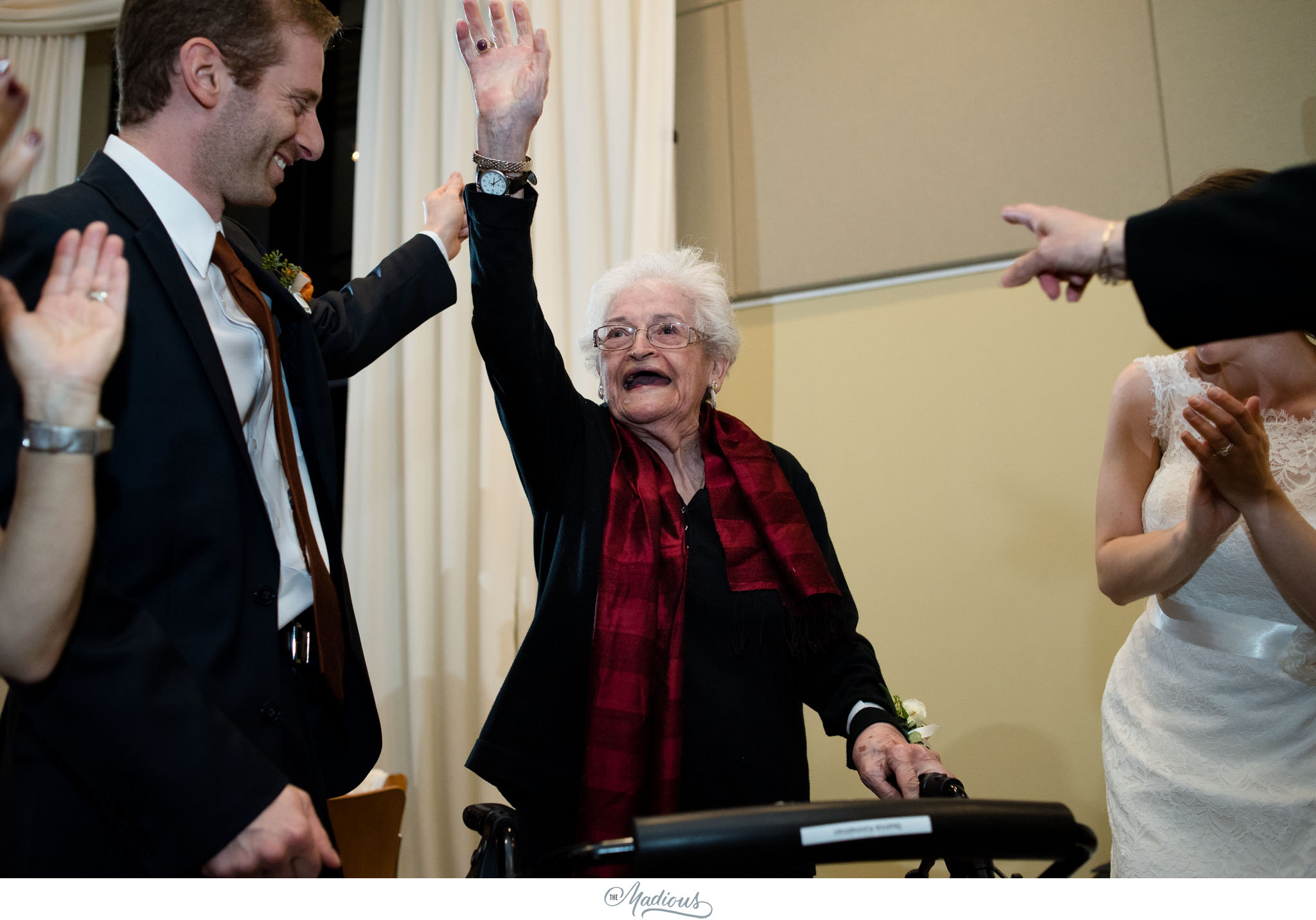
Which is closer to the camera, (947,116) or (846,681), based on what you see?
(846,681)

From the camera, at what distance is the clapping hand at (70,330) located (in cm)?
100

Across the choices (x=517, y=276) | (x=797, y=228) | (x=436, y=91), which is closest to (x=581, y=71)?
(x=436, y=91)

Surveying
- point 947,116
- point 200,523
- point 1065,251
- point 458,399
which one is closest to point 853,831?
point 1065,251

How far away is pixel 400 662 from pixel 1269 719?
8.73ft

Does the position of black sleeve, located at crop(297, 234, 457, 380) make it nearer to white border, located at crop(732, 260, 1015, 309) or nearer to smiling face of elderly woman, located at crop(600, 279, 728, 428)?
smiling face of elderly woman, located at crop(600, 279, 728, 428)

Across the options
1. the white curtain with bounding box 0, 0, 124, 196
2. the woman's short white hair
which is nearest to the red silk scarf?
the woman's short white hair

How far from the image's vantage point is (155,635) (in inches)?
43.3

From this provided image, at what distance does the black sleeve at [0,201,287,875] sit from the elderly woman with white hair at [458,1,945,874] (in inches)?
24.6

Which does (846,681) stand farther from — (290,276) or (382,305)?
(290,276)

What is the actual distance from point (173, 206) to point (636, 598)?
934 millimetres

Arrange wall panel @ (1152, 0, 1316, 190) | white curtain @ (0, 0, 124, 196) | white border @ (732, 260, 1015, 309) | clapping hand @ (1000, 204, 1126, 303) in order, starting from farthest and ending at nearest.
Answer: white curtain @ (0, 0, 124, 196), white border @ (732, 260, 1015, 309), wall panel @ (1152, 0, 1316, 190), clapping hand @ (1000, 204, 1126, 303)

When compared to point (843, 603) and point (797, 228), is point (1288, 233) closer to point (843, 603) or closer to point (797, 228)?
point (843, 603)

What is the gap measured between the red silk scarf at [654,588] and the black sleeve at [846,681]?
10 centimetres

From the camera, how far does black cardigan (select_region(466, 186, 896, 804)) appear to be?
1648 millimetres
